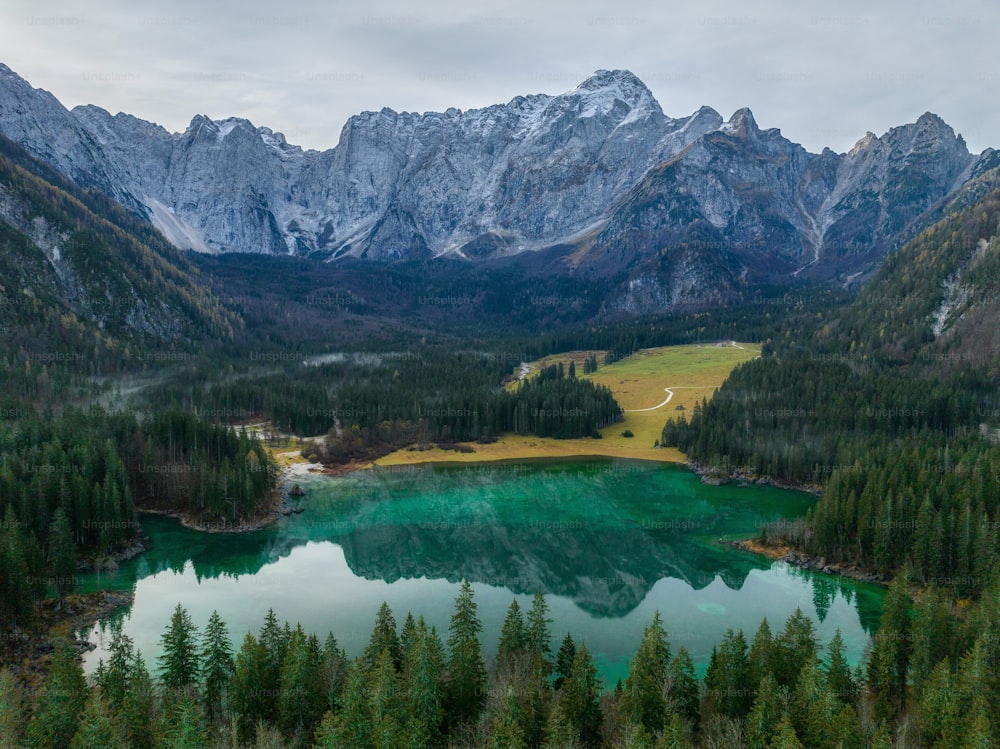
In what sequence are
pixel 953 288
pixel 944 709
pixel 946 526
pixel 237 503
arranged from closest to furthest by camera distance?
pixel 944 709, pixel 946 526, pixel 237 503, pixel 953 288

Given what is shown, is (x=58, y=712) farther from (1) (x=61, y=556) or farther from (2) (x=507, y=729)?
(1) (x=61, y=556)

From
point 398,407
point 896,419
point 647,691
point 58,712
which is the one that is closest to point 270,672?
point 58,712

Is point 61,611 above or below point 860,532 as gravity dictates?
below

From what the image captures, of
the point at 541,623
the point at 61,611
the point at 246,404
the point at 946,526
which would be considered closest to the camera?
the point at 541,623

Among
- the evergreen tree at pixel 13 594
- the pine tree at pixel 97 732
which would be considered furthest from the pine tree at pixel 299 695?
the evergreen tree at pixel 13 594

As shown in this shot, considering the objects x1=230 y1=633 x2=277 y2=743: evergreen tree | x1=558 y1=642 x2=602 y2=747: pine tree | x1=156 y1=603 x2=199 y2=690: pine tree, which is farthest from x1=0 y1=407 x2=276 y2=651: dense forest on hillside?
x1=558 y1=642 x2=602 y2=747: pine tree

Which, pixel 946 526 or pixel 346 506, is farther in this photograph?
pixel 346 506

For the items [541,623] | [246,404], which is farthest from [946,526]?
[246,404]

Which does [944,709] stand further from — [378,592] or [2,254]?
[2,254]
